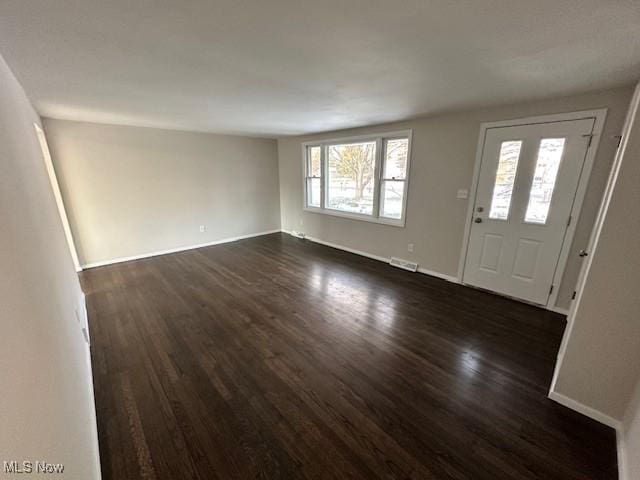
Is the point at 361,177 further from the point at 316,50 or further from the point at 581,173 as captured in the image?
the point at 316,50

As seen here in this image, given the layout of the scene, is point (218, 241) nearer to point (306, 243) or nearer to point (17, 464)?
point (306, 243)

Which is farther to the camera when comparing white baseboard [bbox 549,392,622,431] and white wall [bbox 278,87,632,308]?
white wall [bbox 278,87,632,308]

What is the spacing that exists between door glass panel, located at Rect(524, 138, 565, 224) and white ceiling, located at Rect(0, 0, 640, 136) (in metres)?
0.52

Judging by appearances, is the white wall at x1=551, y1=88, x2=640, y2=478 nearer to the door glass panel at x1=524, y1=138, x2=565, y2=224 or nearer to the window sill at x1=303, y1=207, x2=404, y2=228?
the door glass panel at x1=524, y1=138, x2=565, y2=224

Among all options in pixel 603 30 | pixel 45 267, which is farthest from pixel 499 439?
pixel 45 267

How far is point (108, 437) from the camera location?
1.50 metres

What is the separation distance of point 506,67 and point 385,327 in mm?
2370

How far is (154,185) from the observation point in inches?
178

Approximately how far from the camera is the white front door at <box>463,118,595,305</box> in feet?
8.50

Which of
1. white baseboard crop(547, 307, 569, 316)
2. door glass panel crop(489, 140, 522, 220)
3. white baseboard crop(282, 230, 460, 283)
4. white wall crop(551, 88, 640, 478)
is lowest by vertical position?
white baseboard crop(547, 307, 569, 316)

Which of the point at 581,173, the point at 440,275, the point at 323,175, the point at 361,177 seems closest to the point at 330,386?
the point at 440,275

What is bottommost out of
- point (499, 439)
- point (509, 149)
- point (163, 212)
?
point (499, 439)

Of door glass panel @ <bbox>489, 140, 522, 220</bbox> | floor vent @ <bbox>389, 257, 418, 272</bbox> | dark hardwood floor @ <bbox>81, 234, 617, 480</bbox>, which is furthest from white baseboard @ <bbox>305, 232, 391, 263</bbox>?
door glass panel @ <bbox>489, 140, 522, 220</bbox>

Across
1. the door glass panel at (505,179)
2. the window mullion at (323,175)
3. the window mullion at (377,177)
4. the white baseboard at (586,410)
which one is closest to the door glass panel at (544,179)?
the door glass panel at (505,179)
